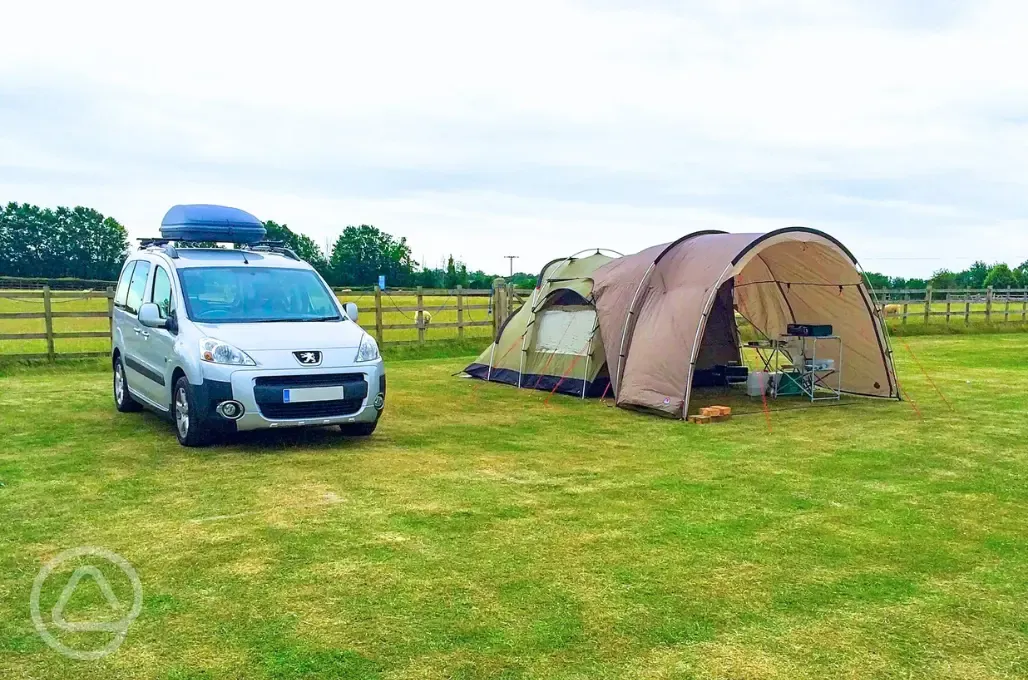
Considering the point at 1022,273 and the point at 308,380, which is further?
the point at 1022,273

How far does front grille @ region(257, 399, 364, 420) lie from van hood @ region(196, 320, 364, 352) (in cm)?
47

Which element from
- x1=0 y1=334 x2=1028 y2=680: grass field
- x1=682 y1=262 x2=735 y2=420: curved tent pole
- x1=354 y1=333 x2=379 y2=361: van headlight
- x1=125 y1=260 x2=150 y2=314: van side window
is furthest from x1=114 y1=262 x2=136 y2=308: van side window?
x1=682 y1=262 x2=735 y2=420: curved tent pole

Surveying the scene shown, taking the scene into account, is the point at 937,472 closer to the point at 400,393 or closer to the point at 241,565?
the point at 241,565

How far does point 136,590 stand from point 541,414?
601 centimetres

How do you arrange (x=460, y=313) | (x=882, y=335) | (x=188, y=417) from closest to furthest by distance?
(x=188, y=417), (x=882, y=335), (x=460, y=313)

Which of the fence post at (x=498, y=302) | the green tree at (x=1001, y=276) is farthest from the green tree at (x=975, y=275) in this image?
the fence post at (x=498, y=302)

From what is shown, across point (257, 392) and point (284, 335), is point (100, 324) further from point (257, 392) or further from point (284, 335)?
point (257, 392)

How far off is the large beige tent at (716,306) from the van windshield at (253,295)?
3.64 metres

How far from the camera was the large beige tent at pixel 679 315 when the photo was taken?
936cm

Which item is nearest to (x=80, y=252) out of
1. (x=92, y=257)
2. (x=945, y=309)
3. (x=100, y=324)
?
(x=92, y=257)

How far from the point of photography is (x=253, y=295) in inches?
312

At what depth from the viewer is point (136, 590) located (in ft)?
12.8

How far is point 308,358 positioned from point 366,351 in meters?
0.58

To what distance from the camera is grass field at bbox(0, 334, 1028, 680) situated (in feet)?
10.8
